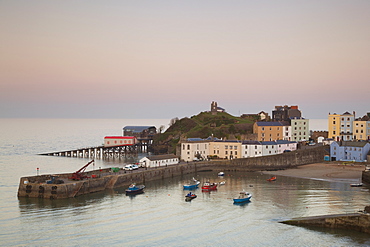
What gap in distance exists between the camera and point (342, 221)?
123 feet

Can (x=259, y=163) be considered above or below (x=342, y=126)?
below

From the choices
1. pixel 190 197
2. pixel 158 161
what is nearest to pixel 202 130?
pixel 158 161

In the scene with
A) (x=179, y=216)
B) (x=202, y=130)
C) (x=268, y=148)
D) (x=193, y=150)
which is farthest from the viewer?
(x=202, y=130)

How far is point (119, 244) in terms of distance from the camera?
111 ft

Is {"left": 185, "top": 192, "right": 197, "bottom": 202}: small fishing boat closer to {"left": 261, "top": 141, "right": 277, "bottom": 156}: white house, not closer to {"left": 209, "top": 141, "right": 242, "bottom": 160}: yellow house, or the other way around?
{"left": 209, "top": 141, "right": 242, "bottom": 160}: yellow house

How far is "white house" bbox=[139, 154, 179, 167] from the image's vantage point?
71000mm

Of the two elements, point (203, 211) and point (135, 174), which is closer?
point (203, 211)

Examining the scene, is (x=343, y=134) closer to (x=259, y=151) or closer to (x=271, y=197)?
(x=259, y=151)

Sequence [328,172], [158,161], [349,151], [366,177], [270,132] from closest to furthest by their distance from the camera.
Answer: [366,177] → [328,172] → [158,161] → [349,151] → [270,132]

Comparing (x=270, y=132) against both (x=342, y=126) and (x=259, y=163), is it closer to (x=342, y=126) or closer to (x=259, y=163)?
(x=342, y=126)

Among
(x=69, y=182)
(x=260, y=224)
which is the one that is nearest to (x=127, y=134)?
(x=69, y=182)

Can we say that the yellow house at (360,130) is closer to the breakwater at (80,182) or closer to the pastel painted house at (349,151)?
the pastel painted house at (349,151)

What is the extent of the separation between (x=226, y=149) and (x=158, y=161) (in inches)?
699

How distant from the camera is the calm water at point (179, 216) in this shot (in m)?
35.0
